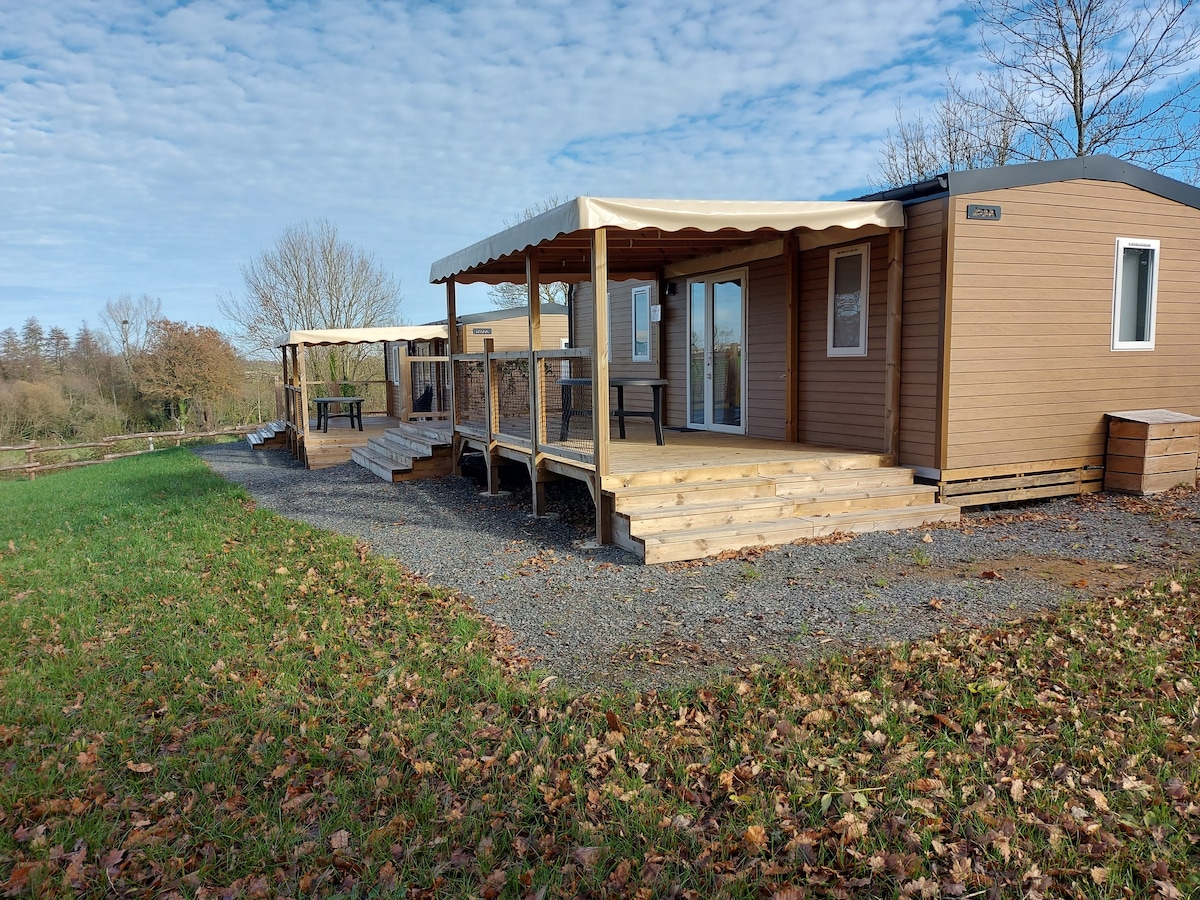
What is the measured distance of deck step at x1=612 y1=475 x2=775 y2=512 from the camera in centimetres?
634

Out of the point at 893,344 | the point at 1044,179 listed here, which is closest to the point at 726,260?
the point at 893,344

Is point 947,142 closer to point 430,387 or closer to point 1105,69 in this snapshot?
point 1105,69

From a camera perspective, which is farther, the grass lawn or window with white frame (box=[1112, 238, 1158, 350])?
window with white frame (box=[1112, 238, 1158, 350])

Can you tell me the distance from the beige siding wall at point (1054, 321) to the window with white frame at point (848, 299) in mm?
1098

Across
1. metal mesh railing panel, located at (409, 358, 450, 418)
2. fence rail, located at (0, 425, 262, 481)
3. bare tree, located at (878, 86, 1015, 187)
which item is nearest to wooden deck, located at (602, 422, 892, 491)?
metal mesh railing panel, located at (409, 358, 450, 418)

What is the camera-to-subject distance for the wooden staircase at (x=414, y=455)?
11.1 meters

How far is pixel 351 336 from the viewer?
14.2m

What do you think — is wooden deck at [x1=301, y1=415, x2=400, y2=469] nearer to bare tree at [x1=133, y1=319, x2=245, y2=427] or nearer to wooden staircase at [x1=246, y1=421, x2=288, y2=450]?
wooden staircase at [x1=246, y1=421, x2=288, y2=450]

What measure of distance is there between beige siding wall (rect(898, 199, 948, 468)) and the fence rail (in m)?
19.9

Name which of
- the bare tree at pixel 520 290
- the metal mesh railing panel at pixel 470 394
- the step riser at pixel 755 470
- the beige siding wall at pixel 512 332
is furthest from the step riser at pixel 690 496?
the bare tree at pixel 520 290

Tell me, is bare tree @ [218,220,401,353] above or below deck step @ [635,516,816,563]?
above

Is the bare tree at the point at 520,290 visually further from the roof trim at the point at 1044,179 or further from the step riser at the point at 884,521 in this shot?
the step riser at the point at 884,521

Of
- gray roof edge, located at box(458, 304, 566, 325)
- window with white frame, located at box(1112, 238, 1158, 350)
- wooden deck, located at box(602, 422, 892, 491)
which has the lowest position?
wooden deck, located at box(602, 422, 892, 491)

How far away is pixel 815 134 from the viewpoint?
52.4ft
